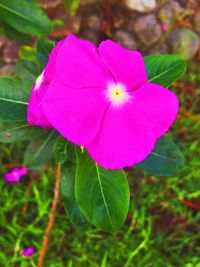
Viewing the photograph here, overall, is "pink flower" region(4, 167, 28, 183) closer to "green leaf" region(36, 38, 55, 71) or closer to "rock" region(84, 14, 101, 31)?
"green leaf" region(36, 38, 55, 71)

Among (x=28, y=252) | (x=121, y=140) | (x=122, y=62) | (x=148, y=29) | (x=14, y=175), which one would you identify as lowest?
(x=28, y=252)

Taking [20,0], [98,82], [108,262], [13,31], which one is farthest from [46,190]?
[98,82]

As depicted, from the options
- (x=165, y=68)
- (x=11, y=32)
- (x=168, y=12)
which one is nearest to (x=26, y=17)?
(x=11, y=32)

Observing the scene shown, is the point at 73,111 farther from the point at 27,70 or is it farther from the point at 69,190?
the point at 27,70

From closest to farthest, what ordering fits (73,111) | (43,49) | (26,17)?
(73,111)
(43,49)
(26,17)

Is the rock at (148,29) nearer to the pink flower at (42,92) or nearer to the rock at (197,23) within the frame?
the rock at (197,23)

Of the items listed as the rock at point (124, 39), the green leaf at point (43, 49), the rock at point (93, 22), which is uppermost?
the green leaf at point (43, 49)

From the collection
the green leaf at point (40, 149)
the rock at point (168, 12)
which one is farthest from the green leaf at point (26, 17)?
the rock at point (168, 12)
